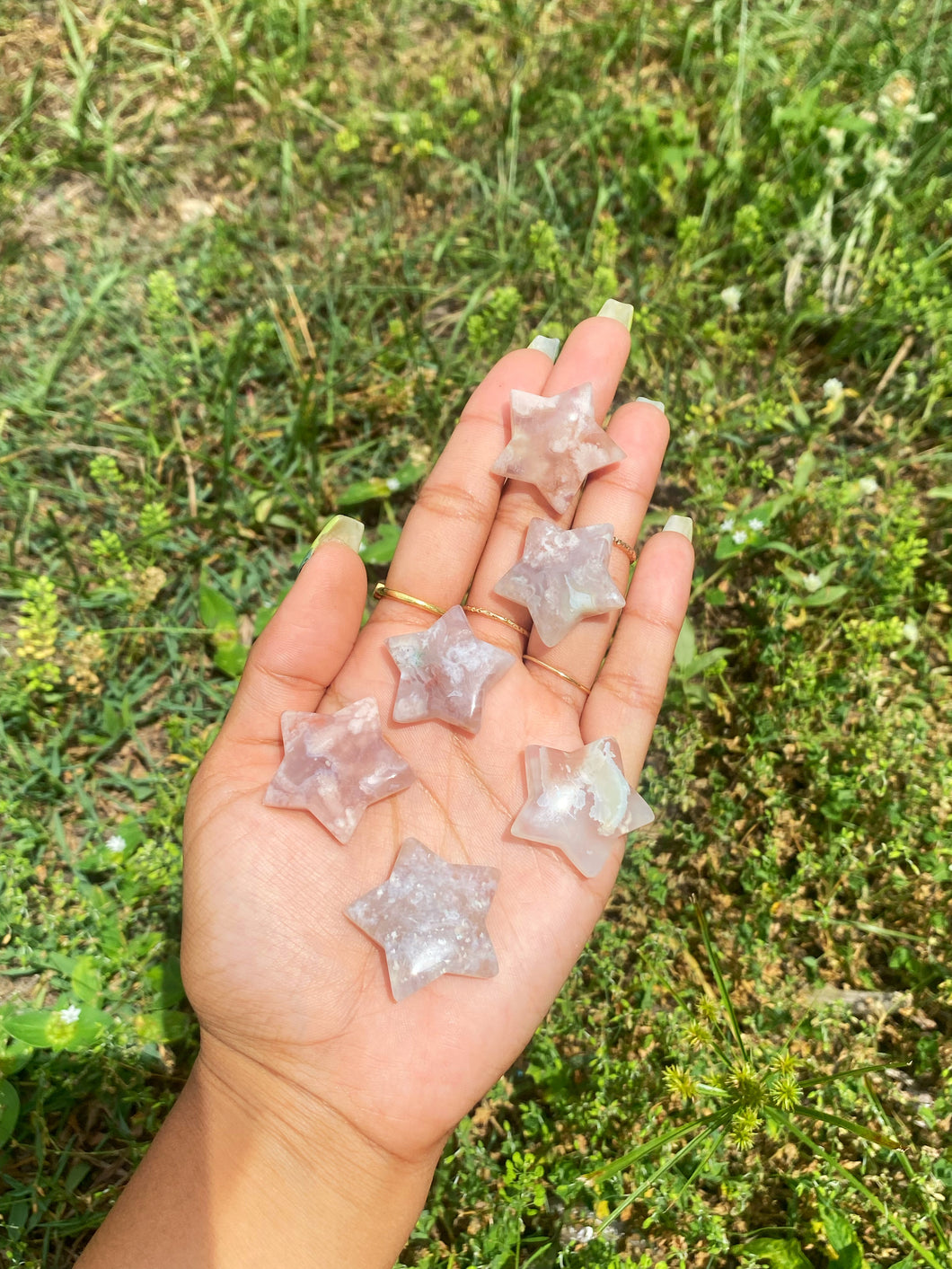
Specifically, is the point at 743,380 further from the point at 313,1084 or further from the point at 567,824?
the point at 313,1084

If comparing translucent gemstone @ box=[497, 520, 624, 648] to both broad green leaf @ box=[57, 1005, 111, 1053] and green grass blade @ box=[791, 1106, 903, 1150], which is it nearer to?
green grass blade @ box=[791, 1106, 903, 1150]

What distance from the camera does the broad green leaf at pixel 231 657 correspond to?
122 inches

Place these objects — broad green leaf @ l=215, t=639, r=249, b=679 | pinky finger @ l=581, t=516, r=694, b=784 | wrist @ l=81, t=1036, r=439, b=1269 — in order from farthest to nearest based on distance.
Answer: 1. broad green leaf @ l=215, t=639, r=249, b=679
2. pinky finger @ l=581, t=516, r=694, b=784
3. wrist @ l=81, t=1036, r=439, b=1269

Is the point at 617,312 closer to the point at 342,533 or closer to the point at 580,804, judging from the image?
the point at 342,533

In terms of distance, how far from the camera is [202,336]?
359 cm

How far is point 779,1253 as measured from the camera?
90.3 inches

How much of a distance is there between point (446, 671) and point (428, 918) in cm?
62

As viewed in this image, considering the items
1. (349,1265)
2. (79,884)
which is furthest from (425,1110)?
(79,884)

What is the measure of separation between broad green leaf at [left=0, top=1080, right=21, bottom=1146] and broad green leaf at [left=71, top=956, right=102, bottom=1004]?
0.28 metres

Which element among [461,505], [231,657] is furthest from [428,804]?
[231,657]

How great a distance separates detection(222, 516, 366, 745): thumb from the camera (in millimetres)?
2219

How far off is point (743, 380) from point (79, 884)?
3018mm

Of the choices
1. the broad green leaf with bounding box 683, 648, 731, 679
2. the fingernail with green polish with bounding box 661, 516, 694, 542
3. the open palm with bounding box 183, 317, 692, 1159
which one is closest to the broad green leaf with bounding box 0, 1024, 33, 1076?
the open palm with bounding box 183, 317, 692, 1159

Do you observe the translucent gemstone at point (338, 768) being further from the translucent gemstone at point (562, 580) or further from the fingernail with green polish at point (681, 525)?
the fingernail with green polish at point (681, 525)
